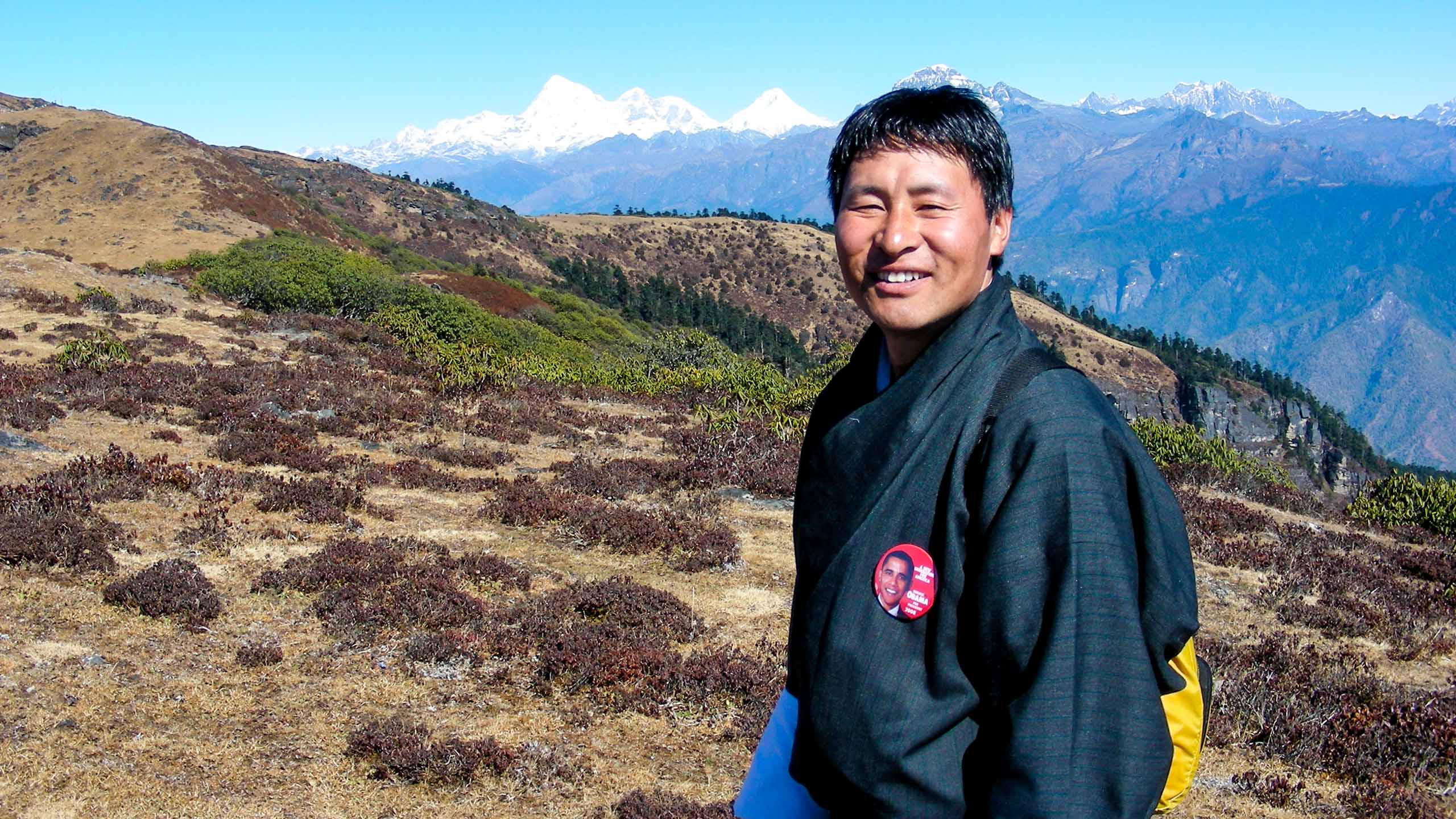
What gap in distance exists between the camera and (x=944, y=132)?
190 cm

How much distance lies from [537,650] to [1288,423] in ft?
498

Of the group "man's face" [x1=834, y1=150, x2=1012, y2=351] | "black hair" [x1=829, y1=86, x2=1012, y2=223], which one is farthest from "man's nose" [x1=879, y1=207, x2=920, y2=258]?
"black hair" [x1=829, y1=86, x2=1012, y2=223]

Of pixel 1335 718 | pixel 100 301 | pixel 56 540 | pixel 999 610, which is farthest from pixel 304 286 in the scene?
pixel 999 610

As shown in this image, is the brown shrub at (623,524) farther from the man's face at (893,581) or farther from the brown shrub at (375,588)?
the man's face at (893,581)

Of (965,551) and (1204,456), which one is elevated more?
(965,551)

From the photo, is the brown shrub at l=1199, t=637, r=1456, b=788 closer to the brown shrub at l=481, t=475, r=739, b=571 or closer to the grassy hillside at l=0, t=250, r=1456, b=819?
the grassy hillside at l=0, t=250, r=1456, b=819

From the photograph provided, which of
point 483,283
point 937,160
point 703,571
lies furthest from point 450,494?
point 483,283

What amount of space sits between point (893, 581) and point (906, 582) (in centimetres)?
3

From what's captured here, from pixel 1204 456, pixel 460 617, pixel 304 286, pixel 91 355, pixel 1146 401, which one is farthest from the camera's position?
pixel 1146 401

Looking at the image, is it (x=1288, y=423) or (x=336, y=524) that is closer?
(x=336, y=524)

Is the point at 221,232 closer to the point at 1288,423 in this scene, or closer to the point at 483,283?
the point at 483,283

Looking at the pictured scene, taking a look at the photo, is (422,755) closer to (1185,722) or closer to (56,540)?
(56,540)

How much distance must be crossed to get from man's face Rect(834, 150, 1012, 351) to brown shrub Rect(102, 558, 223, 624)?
7.08 m

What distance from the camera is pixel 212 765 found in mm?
5293
